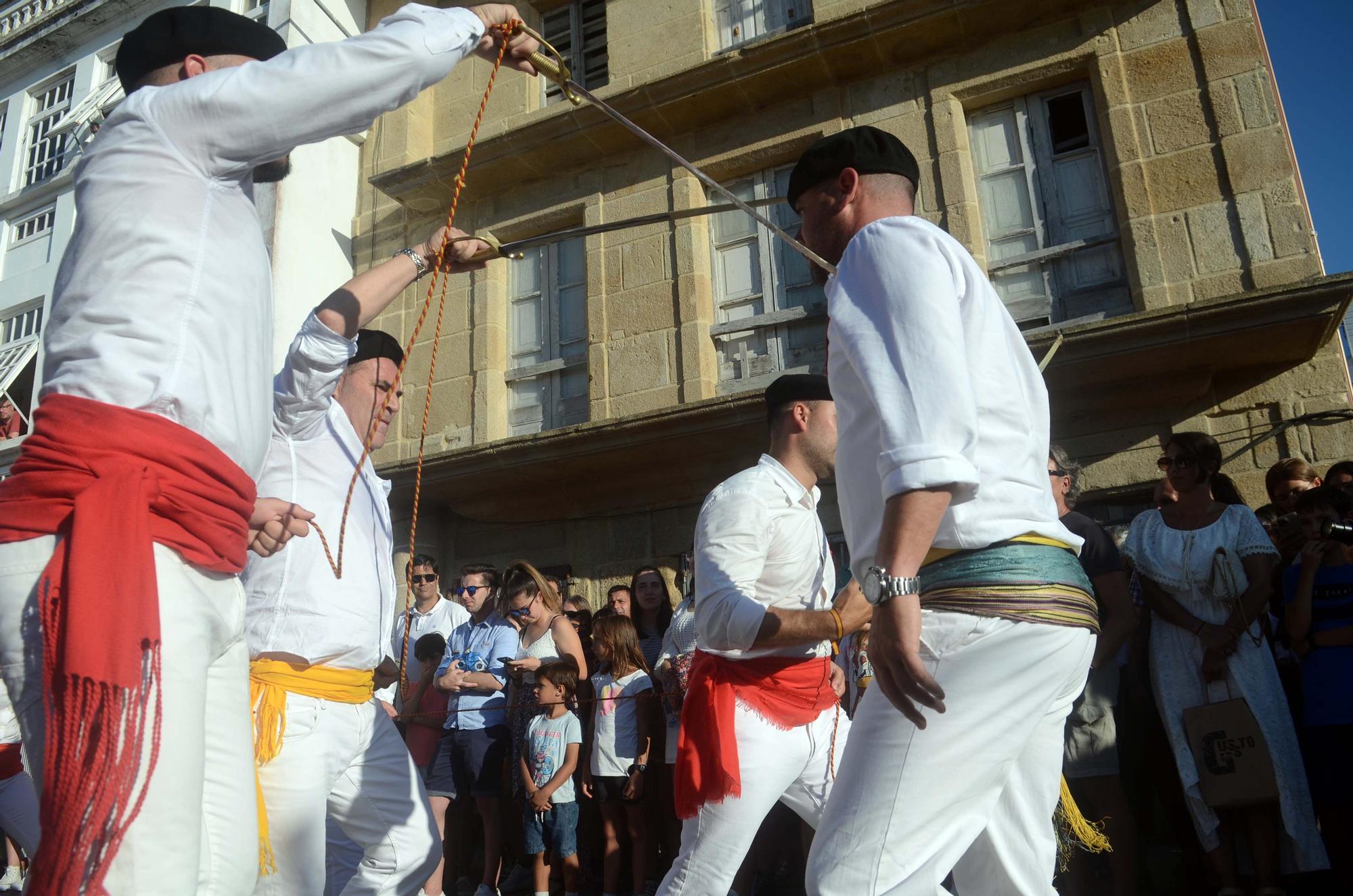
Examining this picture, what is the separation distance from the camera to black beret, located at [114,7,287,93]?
2.10 m

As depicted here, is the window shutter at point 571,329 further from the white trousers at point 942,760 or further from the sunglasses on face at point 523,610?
the white trousers at point 942,760

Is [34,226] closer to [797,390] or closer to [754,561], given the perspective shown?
[797,390]

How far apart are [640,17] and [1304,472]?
827 centimetres

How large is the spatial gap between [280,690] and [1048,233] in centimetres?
801

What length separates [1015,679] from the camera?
1.83 meters

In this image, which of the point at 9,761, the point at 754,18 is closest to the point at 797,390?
the point at 9,761

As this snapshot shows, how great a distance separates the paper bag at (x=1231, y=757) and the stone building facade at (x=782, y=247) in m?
3.56

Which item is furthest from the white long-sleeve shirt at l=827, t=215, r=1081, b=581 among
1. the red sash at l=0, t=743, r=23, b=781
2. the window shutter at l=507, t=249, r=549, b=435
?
the window shutter at l=507, t=249, r=549, b=435

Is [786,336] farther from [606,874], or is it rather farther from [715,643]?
[715,643]

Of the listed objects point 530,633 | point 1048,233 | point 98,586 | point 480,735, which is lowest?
point 480,735

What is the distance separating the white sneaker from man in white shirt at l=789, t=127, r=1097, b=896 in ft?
16.8

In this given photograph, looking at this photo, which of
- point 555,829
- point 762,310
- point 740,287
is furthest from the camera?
point 740,287

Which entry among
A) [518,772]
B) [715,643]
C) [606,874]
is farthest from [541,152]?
[715,643]

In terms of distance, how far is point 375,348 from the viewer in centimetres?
364
